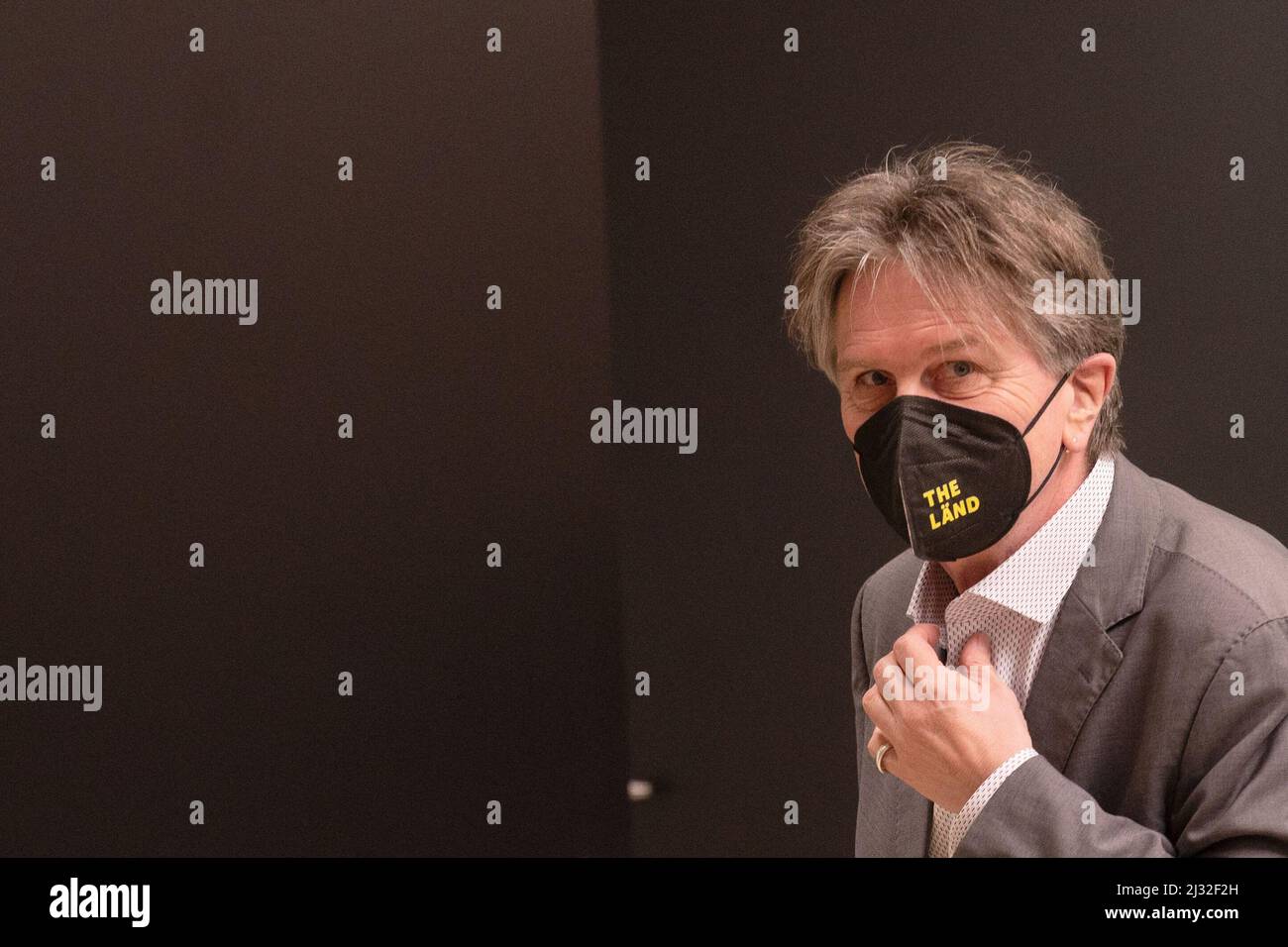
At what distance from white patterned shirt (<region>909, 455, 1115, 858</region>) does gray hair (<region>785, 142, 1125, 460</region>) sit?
0.13m

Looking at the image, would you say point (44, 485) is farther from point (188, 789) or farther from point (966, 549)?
point (966, 549)

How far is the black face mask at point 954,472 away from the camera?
1841mm

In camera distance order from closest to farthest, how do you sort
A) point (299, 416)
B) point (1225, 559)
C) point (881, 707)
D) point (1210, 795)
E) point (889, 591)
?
A: point (1210, 795)
point (1225, 559)
point (881, 707)
point (889, 591)
point (299, 416)

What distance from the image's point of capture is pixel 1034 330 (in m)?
1.80

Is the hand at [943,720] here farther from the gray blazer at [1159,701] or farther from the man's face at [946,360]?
the man's face at [946,360]

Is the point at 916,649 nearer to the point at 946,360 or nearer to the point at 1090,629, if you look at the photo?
the point at 1090,629

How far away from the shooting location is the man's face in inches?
71.4

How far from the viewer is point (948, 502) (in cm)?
186

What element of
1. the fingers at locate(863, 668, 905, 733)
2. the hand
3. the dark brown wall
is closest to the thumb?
the hand

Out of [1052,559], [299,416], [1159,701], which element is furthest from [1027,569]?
[299,416]

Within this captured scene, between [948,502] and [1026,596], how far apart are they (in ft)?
0.61

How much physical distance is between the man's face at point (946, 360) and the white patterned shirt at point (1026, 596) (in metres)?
0.09

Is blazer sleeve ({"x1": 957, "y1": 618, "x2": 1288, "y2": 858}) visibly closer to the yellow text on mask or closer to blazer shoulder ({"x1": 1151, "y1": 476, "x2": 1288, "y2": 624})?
blazer shoulder ({"x1": 1151, "y1": 476, "x2": 1288, "y2": 624})

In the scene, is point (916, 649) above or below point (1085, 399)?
below
